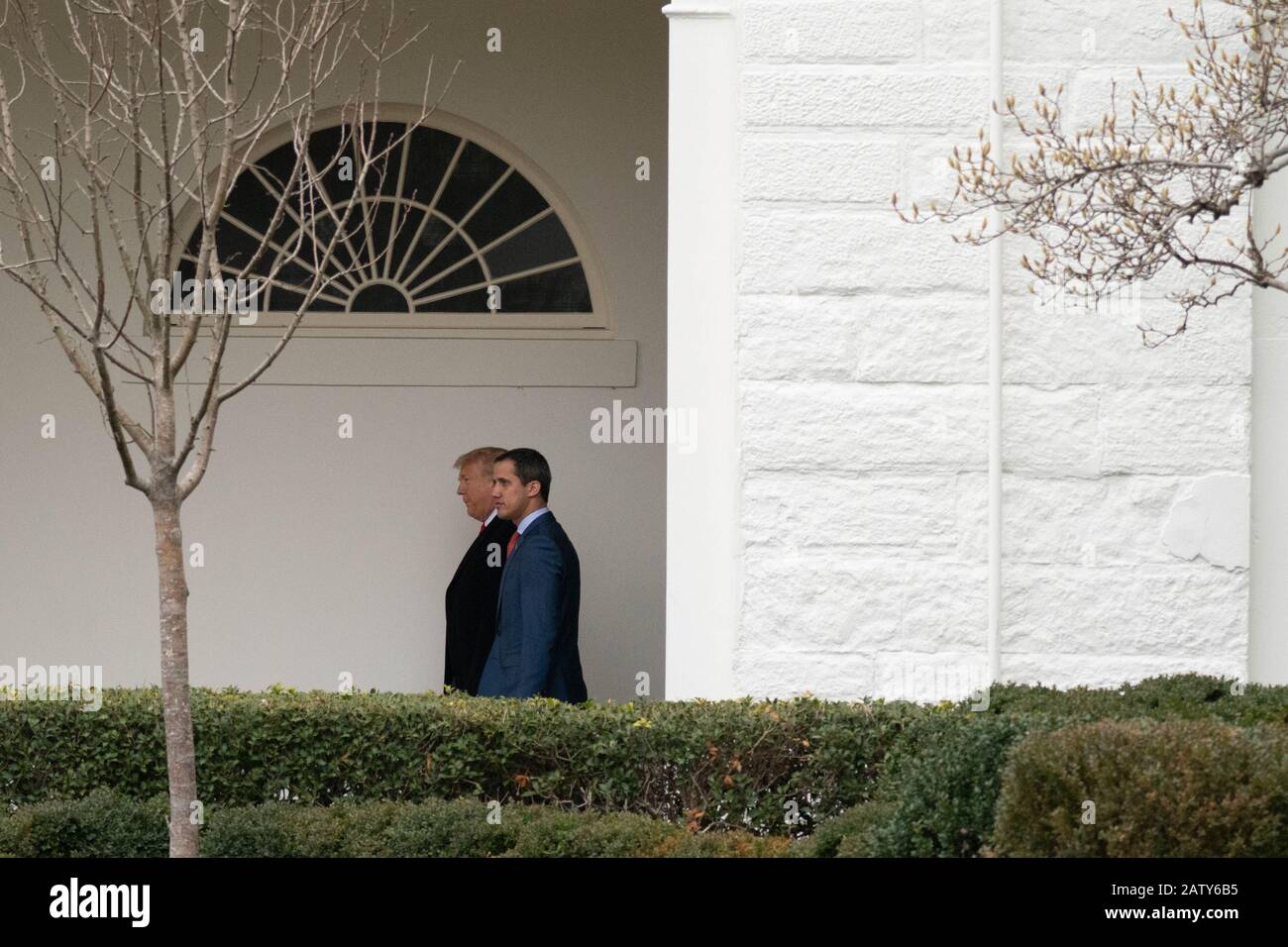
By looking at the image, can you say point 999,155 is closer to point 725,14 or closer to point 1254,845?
point 725,14

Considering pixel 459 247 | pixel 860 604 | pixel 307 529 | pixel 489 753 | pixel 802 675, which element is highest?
pixel 459 247

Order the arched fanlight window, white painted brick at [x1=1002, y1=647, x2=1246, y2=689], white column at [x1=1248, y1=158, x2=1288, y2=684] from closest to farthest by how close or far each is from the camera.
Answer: white painted brick at [x1=1002, y1=647, x2=1246, y2=689] → white column at [x1=1248, y1=158, x2=1288, y2=684] → the arched fanlight window

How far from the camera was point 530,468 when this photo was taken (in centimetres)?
744

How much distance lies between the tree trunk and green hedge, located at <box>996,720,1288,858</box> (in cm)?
250

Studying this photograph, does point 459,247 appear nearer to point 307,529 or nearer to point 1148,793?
point 307,529

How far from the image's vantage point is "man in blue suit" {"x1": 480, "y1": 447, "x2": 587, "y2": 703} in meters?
6.97

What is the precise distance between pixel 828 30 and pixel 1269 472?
94.2 inches

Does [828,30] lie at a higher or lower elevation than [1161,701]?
higher

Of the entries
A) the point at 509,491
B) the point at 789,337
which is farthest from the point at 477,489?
the point at 789,337

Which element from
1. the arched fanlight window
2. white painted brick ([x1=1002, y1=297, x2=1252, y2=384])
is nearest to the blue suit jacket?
the arched fanlight window

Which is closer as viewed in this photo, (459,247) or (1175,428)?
(1175,428)

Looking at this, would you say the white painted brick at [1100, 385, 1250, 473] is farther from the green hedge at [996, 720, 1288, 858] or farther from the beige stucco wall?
the beige stucco wall

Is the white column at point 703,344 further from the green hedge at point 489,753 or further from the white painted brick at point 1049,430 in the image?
the white painted brick at point 1049,430
